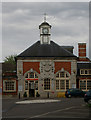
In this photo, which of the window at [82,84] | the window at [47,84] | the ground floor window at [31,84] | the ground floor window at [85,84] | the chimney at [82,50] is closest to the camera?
the ground floor window at [31,84]

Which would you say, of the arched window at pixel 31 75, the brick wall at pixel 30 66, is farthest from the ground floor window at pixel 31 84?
the brick wall at pixel 30 66

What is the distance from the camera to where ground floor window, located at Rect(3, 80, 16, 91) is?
48781mm

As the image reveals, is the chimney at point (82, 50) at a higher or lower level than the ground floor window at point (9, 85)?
higher

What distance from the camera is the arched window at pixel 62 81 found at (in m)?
48.9

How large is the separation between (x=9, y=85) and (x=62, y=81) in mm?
8250

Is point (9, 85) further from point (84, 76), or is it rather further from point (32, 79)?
point (84, 76)

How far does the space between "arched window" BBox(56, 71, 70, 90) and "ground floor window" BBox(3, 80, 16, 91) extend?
6.81m

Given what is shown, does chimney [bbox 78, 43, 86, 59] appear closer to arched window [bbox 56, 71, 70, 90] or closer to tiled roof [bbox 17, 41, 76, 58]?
tiled roof [bbox 17, 41, 76, 58]

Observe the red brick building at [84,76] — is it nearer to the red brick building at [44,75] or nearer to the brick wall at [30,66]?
the red brick building at [44,75]

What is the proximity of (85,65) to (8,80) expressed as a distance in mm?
12535

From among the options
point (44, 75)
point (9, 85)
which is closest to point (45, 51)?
point (44, 75)

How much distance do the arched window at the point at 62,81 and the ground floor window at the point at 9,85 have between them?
681 cm

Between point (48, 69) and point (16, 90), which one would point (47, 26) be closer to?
point (48, 69)

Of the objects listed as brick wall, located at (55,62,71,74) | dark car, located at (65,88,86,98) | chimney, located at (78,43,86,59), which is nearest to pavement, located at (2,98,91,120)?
dark car, located at (65,88,86,98)
